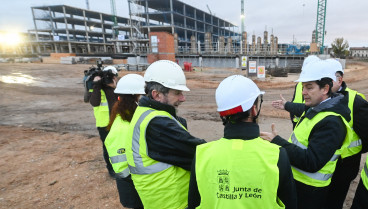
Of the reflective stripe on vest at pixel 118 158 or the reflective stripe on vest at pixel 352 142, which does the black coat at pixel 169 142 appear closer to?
the reflective stripe on vest at pixel 118 158

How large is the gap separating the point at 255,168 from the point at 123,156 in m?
1.62

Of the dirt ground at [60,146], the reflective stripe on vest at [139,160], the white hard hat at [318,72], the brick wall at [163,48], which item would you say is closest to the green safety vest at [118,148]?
the reflective stripe on vest at [139,160]

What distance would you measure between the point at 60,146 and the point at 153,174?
586cm

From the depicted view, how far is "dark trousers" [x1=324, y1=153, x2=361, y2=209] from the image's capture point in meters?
2.54

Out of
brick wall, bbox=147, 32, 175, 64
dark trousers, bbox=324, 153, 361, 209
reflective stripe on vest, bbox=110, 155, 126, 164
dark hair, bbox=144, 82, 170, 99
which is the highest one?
brick wall, bbox=147, 32, 175, 64

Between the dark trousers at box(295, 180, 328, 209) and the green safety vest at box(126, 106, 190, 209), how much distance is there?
1.22 meters

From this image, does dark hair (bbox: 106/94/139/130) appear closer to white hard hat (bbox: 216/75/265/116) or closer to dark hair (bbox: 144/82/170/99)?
dark hair (bbox: 144/82/170/99)

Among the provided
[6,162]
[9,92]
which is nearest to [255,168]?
[6,162]

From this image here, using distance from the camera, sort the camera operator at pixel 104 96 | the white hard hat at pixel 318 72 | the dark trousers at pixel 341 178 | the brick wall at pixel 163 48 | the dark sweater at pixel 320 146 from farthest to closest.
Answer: the brick wall at pixel 163 48, the camera operator at pixel 104 96, the dark trousers at pixel 341 178, the white hard hat at pixel 318 72, the dark sweater at pixel 320 146

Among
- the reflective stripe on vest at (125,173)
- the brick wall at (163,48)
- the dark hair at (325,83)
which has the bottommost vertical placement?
the reflective stripe on vest at (125,173)

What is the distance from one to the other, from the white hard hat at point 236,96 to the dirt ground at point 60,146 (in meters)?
3.19

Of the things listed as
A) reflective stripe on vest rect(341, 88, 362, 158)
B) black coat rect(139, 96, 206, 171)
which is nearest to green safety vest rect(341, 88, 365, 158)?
reflective stripe on vest rect(341, 88, 362, 158)

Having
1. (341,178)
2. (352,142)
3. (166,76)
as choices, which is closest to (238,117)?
(166,76)

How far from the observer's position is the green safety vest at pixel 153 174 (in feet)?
5.74
